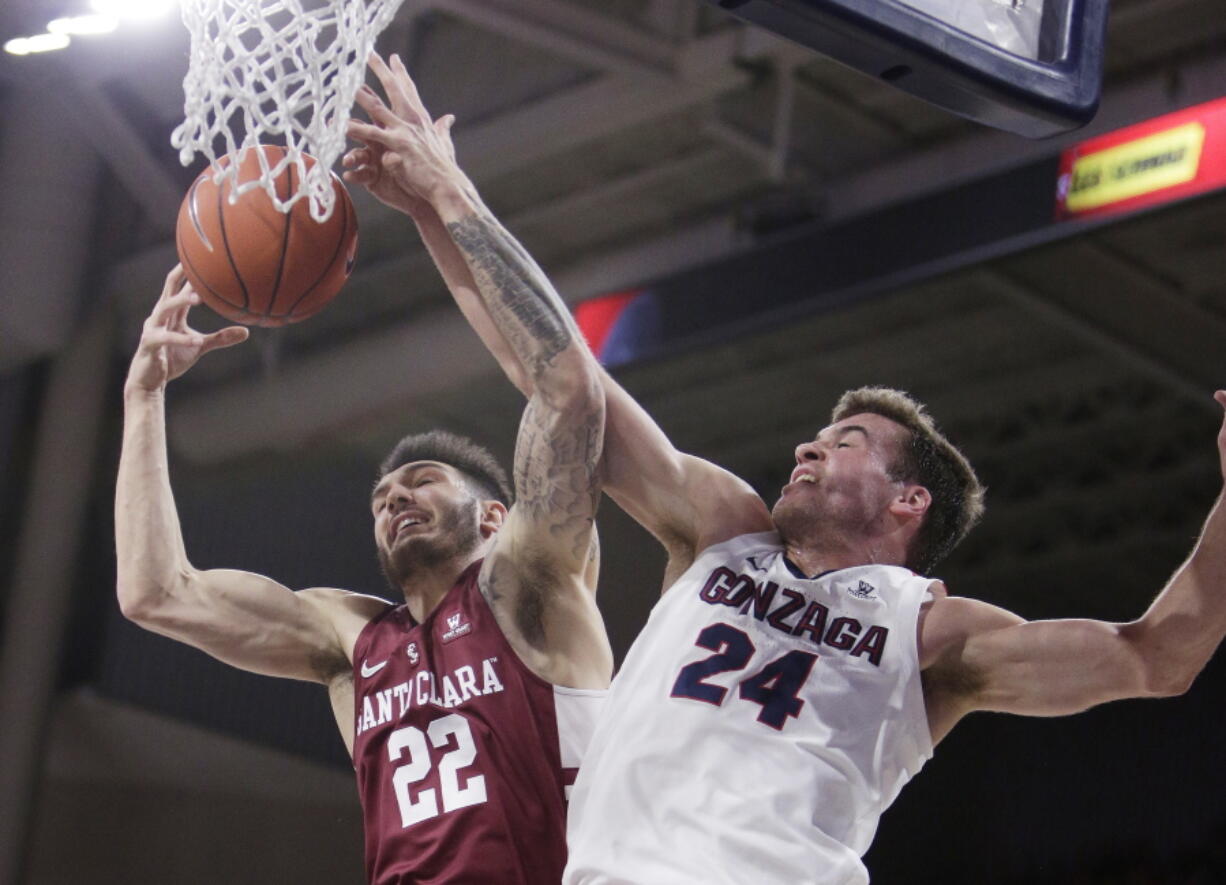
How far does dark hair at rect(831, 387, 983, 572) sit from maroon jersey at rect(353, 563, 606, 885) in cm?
64

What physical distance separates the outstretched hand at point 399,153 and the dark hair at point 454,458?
2.01 ft

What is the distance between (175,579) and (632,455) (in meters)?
1.05

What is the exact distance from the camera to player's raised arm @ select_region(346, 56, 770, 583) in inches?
117

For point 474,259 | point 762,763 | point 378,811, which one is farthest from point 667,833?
point 474,259

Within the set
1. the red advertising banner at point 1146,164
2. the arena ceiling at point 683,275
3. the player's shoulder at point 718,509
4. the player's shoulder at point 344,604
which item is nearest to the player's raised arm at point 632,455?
the player's shoulder at point 718,509

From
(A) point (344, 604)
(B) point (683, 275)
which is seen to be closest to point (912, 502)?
(A) point (344, 604)

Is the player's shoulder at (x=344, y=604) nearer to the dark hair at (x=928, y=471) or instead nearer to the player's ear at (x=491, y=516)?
the player's ear at (x=491, y=516)

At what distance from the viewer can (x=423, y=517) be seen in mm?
3455

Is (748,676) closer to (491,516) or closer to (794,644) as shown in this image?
(794,644)

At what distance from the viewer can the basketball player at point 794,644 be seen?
8.45 feet

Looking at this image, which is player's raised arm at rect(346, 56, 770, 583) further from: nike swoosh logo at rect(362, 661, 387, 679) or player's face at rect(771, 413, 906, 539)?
nike swoosh logo at rect(362, 661, 387, 679)

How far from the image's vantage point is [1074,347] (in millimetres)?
7699

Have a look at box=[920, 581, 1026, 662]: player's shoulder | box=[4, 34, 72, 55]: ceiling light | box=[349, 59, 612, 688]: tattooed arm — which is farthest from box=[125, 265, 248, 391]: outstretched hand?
box=[4, 34, 72, 55]: ceiling light

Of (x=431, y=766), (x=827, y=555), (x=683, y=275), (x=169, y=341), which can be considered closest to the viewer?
(x=827, y=555)
